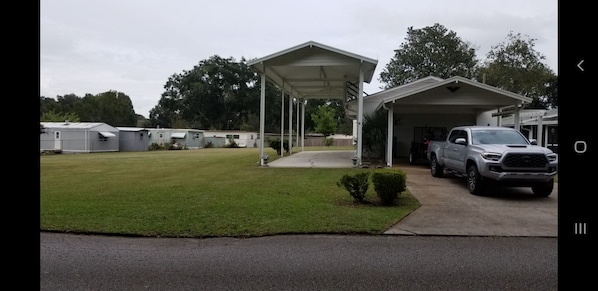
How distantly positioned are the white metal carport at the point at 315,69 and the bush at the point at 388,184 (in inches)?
291

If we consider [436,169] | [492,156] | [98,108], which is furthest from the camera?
[98,108]

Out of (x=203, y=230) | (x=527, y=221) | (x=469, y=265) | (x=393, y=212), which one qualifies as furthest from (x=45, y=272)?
(x=527, y=221)

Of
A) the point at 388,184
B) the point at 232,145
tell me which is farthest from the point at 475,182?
the point at 232,145

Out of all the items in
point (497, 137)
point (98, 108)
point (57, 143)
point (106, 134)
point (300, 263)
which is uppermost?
point (98, 108)

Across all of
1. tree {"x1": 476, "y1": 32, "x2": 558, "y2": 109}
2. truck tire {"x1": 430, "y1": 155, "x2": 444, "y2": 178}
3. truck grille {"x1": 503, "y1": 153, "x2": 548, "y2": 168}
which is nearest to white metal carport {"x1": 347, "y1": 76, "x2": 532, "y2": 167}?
truck tire {"x1": 430, "y1": 155, "x2": 444, "y2": 178}

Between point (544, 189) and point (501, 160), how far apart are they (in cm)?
160

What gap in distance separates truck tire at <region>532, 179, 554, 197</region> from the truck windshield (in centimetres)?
126

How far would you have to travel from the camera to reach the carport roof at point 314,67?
15.5 metres

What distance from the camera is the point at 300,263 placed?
491cm

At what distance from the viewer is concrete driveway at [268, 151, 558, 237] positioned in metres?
6.56

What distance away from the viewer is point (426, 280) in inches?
169

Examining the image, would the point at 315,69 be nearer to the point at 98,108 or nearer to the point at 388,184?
the point at 388,184
